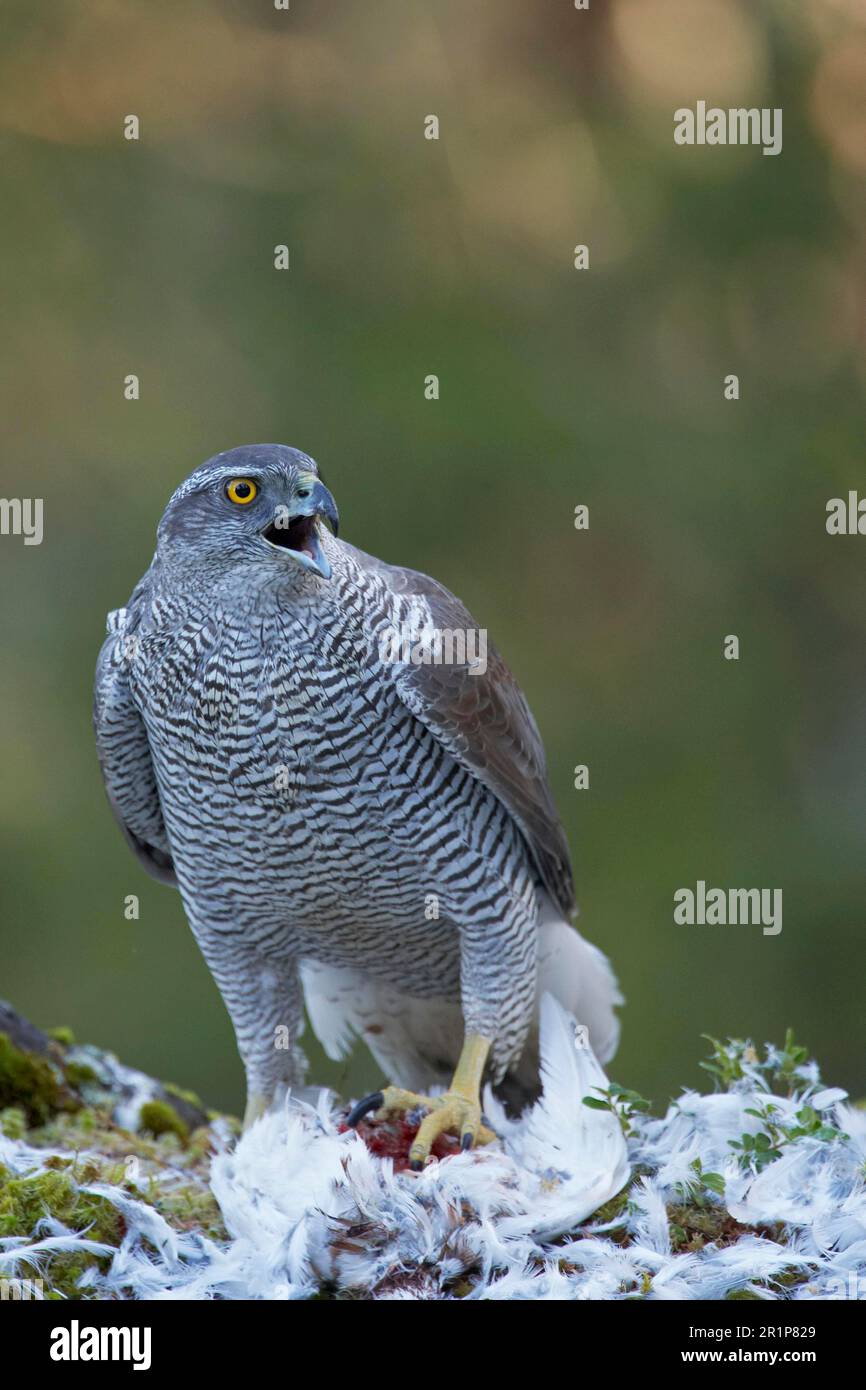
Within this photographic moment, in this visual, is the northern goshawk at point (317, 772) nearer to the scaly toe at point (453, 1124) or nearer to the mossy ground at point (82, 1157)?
the scaly toe at point (453, 1124)

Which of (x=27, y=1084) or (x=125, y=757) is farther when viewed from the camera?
(x=27, y=1084)

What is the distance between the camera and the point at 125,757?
411 cm

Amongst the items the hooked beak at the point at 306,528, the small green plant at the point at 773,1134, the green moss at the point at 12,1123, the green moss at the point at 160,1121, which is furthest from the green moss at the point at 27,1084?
the small green plant at the point at 773,1134

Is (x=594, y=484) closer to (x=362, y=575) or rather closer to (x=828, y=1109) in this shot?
(x=362, y=575)

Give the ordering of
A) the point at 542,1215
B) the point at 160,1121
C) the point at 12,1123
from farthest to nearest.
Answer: the point at 160,1121 → the point at 12,1123 → the point at 542,1215

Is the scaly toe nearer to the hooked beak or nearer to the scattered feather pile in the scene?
the scattered feather pile

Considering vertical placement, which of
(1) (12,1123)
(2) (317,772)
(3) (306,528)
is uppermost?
(3) (306,528)

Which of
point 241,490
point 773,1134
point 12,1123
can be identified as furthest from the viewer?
point 12,1123

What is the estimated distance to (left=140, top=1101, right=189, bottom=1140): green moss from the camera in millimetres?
4457

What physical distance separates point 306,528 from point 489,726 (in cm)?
68

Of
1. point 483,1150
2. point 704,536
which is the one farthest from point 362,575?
point 704,536

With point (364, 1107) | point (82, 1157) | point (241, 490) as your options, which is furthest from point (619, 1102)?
point (241, 490)

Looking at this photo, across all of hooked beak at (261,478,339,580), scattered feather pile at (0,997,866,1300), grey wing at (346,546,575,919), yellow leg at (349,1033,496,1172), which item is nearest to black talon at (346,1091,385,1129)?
yellow leg at (349,1033,496,1172)

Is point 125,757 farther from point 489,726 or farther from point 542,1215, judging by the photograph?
point 542,1215
